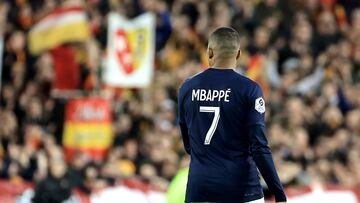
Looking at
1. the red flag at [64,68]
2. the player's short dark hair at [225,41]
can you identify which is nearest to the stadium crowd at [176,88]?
the red flag at [64,68]

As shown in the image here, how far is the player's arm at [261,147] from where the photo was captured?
5871mm

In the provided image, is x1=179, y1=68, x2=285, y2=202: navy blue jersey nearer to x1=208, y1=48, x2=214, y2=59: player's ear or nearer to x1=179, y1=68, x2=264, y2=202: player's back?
x1=179, y1=68, x2=264, y2=202: player's back

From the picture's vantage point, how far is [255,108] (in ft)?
19.5

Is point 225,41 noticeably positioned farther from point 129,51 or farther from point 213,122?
point 129,51

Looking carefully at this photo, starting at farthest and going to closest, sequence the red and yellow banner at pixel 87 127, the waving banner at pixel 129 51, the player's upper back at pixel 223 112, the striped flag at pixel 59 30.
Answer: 1. the striped flag at pixel 59 30
2. the waving banner at pixel 129 51
3. the red and yellow banner at pixel 87 127
4. the player's upper back at pixel 223 112

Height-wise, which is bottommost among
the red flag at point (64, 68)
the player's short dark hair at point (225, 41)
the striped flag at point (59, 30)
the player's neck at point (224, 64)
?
the player's neck at point (224, 64)

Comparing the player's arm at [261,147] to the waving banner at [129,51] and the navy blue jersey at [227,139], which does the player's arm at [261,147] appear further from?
the waving banner at [129,51]

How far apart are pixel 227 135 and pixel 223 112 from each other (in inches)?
5.3

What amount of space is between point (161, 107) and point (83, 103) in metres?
2.09

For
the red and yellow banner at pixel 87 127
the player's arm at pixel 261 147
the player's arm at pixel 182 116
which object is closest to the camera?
the player's arm at pixel 261 147

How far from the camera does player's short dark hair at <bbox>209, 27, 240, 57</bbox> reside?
19.9ft

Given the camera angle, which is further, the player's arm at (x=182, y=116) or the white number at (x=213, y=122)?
the player's arm at (x=182, y=116)

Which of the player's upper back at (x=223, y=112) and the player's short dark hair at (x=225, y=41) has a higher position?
the player's short dark hair at (x=225, y=41)

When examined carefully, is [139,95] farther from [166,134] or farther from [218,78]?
[218,78]
